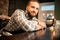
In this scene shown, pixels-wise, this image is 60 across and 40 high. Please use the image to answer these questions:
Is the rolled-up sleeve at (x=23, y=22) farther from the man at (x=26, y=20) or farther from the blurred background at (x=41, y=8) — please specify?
the blurred background at (x=41, y=8)

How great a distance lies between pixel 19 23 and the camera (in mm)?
1099

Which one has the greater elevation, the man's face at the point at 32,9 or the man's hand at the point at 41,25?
the man's face at the point at 32,9

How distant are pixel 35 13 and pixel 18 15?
0.20 meters

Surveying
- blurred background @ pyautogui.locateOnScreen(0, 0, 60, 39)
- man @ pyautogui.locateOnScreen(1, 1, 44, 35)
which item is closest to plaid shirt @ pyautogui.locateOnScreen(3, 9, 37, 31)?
man @ pyautogui.locateOnScreen(1, 1, 44, 35)

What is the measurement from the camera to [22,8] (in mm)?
1279

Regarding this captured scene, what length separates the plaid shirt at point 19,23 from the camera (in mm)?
1084

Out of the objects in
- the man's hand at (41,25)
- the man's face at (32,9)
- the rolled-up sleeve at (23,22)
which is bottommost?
the man's hand at (41,25)

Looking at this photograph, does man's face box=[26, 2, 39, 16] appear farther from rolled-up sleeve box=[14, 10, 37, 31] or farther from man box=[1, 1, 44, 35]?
rolled-up sleeve box=[14, 10, 37, 31]

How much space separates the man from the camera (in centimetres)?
109

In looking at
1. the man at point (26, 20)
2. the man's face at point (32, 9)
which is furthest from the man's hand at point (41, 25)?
the man's face at point (32, 9)

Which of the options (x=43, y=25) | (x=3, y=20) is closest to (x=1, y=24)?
(x=3, y=20)

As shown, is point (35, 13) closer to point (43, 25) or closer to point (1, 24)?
point (43, 25)

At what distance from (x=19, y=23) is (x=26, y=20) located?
0.07 meters

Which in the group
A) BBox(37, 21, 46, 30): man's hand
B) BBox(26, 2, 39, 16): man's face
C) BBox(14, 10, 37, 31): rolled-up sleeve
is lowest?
BBox(37, 21, 46, 30): man's hand
